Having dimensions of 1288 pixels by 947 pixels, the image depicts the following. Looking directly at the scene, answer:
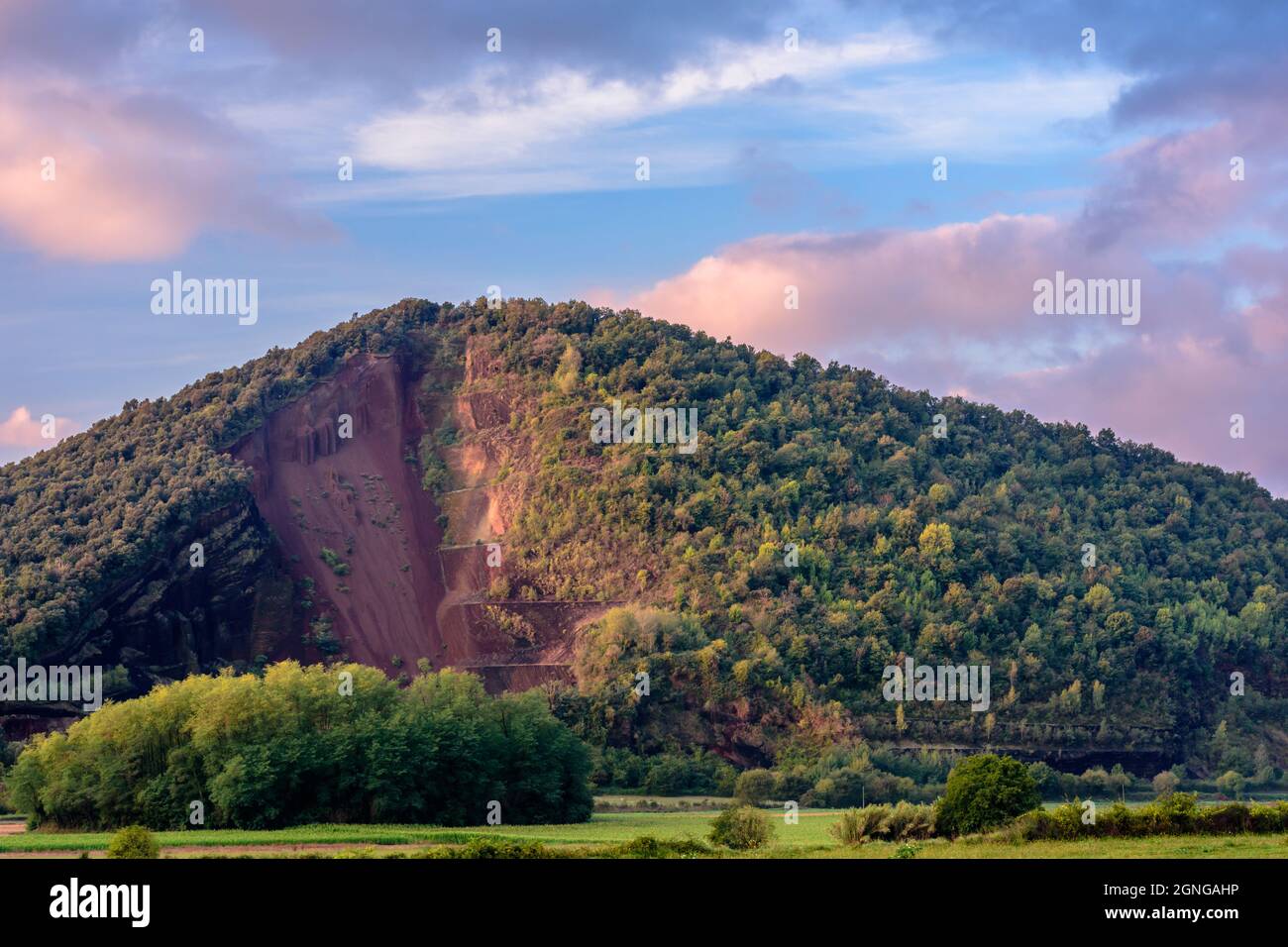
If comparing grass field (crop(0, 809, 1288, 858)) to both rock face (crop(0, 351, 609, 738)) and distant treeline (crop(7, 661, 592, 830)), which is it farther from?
rock face (crop(0, 351, 609, 738))

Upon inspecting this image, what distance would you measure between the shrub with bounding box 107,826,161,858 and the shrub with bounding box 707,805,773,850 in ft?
50.3

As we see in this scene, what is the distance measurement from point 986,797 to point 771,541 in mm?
45881

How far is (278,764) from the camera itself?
55125 millimetres

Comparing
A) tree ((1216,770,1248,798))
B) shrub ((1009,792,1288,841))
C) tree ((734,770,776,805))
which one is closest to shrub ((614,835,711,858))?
shrub ((1009,792,1288,841))

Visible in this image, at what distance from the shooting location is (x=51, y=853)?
45.8m

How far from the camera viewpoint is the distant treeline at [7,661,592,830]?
182ft

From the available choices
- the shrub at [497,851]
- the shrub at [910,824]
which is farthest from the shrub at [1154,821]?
the shrub at [497,851]

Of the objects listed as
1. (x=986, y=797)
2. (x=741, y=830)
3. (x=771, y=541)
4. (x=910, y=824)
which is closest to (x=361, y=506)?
(x=771, y=541)

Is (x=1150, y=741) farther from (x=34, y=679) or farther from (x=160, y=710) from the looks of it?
(x=34, y=679)

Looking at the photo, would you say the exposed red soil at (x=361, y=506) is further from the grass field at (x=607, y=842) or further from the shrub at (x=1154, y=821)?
the shrub at (x=1154, y=821)

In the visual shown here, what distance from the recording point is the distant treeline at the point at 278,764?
5550 cm

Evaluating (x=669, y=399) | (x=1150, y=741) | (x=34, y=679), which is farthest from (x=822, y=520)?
(x=34, y=679)
